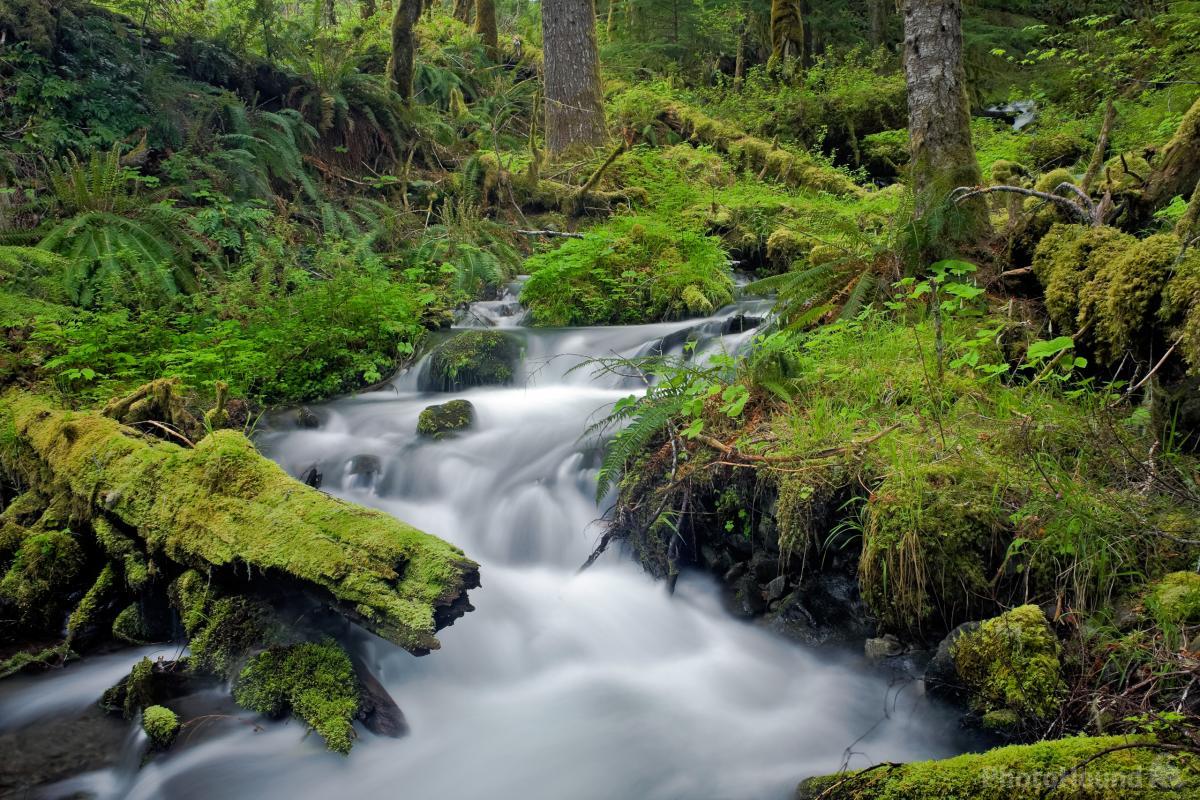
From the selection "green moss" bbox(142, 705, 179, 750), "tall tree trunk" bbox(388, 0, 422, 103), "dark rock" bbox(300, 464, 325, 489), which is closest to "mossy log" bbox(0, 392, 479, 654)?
"green moss" bbox(142, 705, 179, 750)

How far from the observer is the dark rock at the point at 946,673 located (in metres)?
2.92

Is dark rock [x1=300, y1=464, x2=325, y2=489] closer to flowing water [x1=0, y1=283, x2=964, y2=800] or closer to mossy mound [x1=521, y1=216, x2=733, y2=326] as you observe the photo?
flowing water [x1=0, y1=283, x2=964, y2=800]

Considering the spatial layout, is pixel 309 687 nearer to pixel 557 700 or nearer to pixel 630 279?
pixel 557 700

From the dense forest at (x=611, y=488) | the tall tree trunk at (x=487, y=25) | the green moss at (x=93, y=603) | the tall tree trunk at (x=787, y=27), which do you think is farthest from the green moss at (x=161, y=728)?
the tall tree trunk at (x=487, y=25)

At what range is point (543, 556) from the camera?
15.3 feet

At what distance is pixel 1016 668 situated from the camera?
8.71 feet

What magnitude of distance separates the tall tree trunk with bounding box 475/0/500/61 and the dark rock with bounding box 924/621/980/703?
55.1 ft

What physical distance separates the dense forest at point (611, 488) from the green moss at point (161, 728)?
0.02 meters

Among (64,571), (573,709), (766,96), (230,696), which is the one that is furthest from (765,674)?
(766,96)

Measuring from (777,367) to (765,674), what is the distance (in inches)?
67.5

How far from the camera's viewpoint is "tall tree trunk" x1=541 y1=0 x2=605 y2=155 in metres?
11.6

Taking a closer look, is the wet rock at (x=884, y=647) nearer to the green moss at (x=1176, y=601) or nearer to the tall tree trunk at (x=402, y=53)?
the green moss at (x=1176, y=601)

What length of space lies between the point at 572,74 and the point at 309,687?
34.6 ft

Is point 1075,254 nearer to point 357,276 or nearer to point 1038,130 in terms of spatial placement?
point 357,276
